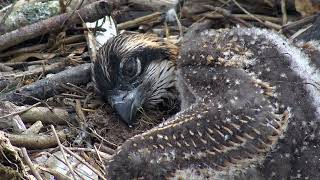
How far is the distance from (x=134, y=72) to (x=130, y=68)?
4 cm

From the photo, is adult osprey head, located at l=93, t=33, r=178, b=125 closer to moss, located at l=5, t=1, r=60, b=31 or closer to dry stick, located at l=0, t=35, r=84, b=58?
dry stick, located at l=0, t=35, r=84, b=58

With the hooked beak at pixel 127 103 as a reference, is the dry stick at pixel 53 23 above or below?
above

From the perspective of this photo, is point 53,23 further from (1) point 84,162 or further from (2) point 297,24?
(2) point 297,24

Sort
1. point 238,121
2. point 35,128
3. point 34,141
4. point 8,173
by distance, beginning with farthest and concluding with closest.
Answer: point 35,128 < point 34,141 < point 8,173 < point 238,121

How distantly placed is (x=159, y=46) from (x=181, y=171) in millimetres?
1518

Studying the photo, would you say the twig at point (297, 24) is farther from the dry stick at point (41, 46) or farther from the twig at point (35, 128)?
the twig at point (35, 128)

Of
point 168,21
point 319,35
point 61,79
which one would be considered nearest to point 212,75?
point 319,35

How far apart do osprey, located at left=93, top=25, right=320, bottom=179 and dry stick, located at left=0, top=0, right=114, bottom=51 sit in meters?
1.21

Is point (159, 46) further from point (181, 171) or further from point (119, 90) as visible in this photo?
point (181, 171)

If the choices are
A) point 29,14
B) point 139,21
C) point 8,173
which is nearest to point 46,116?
point 8,173

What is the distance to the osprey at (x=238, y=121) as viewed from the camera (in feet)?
13.1

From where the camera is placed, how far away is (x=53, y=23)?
5.68m

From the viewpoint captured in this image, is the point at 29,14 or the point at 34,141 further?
the point at 29,14

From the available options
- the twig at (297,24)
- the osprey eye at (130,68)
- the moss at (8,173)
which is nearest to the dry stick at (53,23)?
the osprey eye at (130,68)
